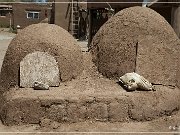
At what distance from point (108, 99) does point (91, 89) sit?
0.43 meters

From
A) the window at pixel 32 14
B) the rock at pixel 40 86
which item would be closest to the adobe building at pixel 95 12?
the rock at pixel 40 86

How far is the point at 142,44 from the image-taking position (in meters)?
6.27

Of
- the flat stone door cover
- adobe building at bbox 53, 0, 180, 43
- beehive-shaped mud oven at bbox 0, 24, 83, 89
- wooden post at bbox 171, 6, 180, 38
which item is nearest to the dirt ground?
the flat stone door cover

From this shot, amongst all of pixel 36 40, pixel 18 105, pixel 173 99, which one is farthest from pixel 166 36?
pixel 18 105

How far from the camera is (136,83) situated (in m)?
5.79

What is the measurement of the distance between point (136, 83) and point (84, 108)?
85cm

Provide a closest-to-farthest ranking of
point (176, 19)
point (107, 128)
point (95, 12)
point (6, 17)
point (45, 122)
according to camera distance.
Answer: point (107, 128) → point (45, 122) → point (176, 19) → point (95, 12) → point (6, 17)

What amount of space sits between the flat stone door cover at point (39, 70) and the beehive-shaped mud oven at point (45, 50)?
0.31 ft

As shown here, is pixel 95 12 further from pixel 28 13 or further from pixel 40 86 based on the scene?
pixel 28 13

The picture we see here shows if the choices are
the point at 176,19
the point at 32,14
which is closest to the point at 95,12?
the point at 176,19

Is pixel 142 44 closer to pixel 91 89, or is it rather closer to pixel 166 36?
pixel 166 36

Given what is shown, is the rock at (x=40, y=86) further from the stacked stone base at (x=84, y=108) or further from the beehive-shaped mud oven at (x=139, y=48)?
the beehive-shaped mud oven at (x=139, y=48)

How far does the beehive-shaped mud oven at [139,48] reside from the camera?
20.3ft

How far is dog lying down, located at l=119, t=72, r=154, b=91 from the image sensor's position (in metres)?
5.79
